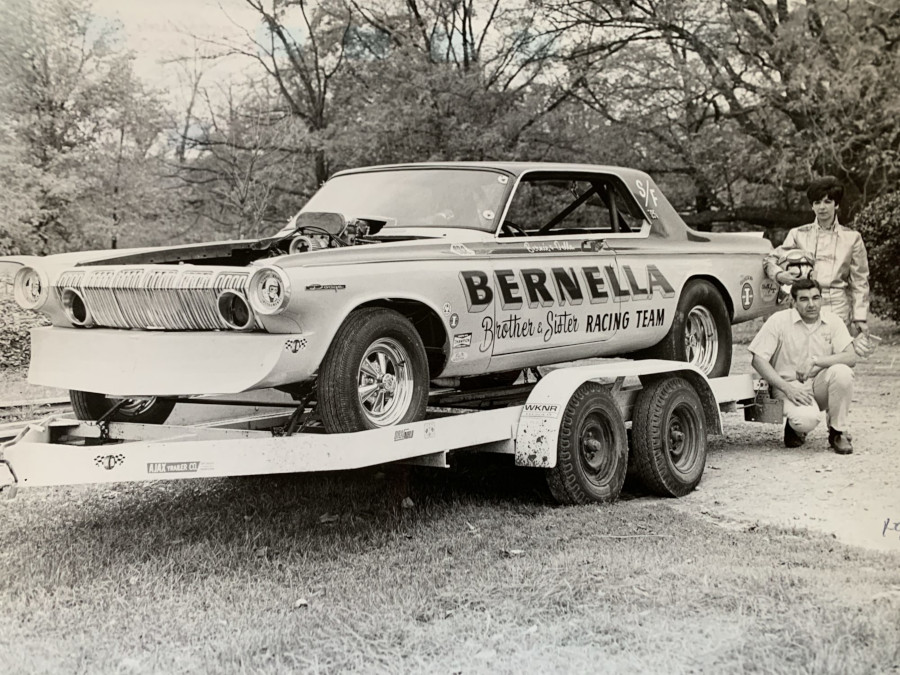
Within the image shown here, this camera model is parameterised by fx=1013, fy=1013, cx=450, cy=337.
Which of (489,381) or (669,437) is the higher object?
(489,381)

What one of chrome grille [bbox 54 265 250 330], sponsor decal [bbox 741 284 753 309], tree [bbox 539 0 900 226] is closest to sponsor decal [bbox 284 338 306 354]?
chrome grille [bbox 54 265 250 330]

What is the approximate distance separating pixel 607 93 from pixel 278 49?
5.78m

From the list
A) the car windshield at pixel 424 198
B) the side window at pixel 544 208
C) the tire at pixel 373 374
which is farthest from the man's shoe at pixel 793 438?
the side window at pixel 544 208

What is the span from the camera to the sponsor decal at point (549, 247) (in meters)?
5.71

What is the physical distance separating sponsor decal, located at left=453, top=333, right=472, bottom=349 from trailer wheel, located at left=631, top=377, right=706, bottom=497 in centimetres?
129

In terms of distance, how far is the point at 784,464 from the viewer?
6.52 meters

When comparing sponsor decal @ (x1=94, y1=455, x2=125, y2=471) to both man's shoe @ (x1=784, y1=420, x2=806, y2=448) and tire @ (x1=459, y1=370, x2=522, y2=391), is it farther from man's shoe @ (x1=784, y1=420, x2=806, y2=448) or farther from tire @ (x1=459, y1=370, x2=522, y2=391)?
man's shoe @ (x1=784, y1=420, x2=806, y2=448)

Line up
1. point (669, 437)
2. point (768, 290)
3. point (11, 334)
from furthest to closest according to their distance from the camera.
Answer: point (768, 290)
point (11, 334)
point (669, 437)

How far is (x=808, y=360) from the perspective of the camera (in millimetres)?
6773

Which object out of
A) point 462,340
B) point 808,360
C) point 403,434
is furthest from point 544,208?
point 403,434

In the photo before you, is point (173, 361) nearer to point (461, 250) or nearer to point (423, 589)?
point (423, 589)

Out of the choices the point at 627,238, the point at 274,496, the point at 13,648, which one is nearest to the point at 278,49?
Result: the point at 627,238

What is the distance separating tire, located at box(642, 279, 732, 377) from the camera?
6.87m

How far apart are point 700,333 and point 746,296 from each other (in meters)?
0.50
